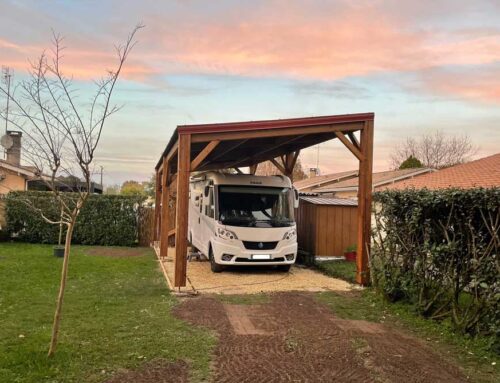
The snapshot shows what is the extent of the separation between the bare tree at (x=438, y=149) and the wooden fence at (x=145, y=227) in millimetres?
34498

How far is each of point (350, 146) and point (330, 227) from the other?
3833 mm

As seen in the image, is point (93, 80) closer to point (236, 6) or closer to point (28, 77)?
point (28, 77)

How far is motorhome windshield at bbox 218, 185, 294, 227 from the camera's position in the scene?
39.1ft

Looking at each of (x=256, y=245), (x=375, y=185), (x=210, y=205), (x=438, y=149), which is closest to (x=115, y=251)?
(x=210, y=205)

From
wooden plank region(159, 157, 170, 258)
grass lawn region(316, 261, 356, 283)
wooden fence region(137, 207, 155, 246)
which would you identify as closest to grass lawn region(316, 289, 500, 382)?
grass lawn region(316, 261, 356, 283)

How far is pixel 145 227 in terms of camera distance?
19.4 m

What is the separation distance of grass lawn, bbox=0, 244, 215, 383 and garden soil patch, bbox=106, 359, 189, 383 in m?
0.13

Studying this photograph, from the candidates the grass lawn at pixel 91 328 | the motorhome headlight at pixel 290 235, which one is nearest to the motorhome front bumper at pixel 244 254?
the motorhome headlight at pixel 290 235

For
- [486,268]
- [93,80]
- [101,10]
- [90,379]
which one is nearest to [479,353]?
[486,268]

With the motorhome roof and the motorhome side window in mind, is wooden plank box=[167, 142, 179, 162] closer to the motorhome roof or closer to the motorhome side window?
the motorhome roof

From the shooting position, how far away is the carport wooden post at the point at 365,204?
1002 centimetres

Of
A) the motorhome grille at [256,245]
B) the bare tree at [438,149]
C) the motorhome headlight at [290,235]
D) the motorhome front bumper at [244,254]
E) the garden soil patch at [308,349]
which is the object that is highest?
the bare tree at [438,149]

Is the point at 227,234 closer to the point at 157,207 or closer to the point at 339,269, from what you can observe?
the point at 339,269

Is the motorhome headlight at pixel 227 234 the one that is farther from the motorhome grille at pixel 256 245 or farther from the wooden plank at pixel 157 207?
the wooden plank at pixel 157 207
